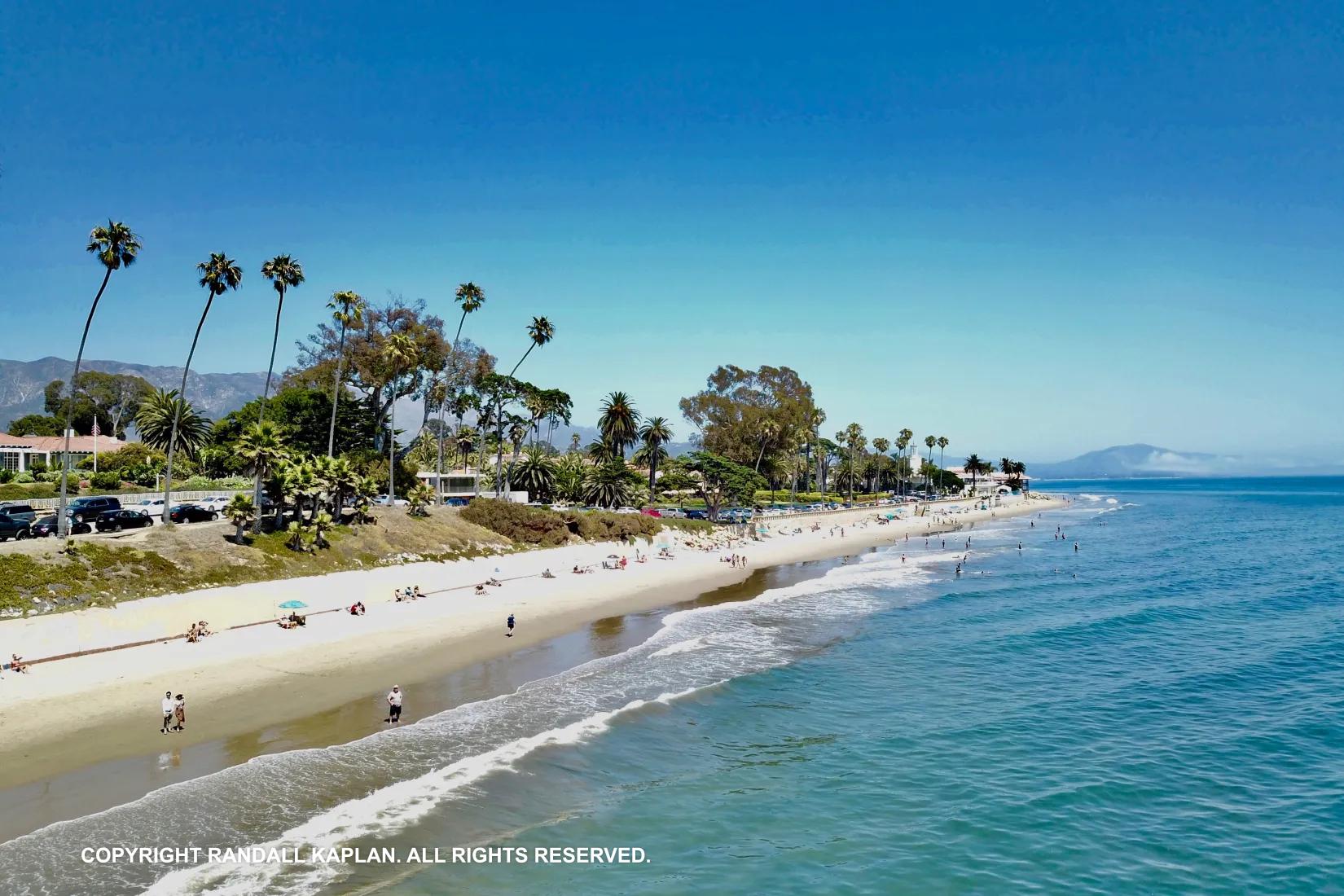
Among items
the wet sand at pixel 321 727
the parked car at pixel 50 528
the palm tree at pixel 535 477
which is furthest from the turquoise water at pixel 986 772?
the palm tree at pixel 535 477

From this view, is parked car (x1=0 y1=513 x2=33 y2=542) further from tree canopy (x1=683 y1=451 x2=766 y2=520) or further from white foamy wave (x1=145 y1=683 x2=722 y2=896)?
tree canopy (x1=683 y1=451 x2=766 y2=520)

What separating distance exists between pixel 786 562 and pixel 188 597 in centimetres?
4740

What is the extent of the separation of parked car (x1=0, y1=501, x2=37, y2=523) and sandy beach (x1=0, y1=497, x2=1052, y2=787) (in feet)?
41.9

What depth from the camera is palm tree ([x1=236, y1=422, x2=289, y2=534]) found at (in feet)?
133

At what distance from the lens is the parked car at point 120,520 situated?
1553 inches

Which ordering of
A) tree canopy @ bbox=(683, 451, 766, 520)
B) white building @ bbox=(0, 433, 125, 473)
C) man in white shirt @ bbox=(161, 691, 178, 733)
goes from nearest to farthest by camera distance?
man in white shirt @ bbox=(161, 691, 178, 733) < white building @ bbox=(0, 433, 125, 473) < tree canopy @ bbox=(683, 451, 766, 520)

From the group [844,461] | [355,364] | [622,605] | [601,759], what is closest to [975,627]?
[622,605]

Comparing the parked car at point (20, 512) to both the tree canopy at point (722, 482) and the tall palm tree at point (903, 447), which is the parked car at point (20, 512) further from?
the tall palm tree at point (903, 447)

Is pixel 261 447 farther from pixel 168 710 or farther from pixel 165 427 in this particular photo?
pixel 165 427

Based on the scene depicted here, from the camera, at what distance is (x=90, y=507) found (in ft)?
140

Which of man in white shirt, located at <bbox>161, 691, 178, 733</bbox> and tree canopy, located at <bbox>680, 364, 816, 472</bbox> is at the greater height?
tree canopy, located at <bbox>680, 364, 816, 472</bbox>

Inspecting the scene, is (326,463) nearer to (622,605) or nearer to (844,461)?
(622,605)

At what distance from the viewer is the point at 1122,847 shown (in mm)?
16859

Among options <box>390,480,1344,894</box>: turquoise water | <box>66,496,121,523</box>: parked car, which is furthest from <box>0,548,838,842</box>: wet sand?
<box>66,496,121,523</box>: parked car
